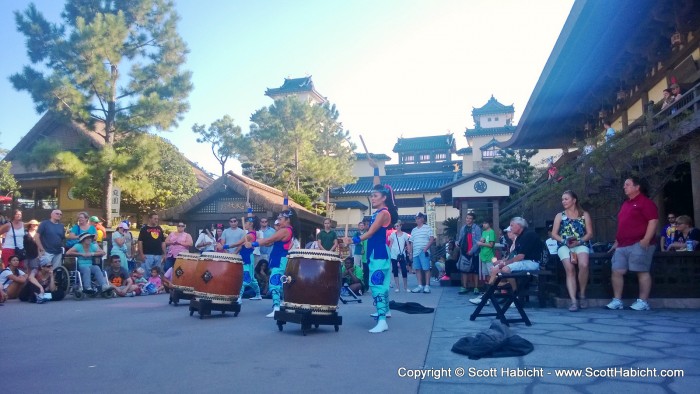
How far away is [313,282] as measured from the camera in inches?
227

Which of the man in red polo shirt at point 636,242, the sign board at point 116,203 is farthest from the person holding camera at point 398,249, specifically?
the sign board at point 116,203

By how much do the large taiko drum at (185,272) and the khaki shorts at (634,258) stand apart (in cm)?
576

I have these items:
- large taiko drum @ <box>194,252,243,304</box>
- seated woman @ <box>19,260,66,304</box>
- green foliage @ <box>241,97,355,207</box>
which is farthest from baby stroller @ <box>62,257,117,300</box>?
green foliage @ <box>241,97,355,207</box>

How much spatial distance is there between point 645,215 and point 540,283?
1675 millimetres

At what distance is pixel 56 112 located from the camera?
18.5 m

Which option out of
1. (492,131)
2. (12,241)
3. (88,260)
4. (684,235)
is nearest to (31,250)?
(12,241)

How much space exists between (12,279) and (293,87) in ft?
147

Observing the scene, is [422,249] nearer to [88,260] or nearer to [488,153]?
[88,260]

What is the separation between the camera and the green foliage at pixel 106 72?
18.1 m

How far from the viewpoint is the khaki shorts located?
22.2 feet

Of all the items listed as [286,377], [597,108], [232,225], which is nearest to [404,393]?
[286,377]

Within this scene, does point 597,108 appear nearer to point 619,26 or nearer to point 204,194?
point 619,26

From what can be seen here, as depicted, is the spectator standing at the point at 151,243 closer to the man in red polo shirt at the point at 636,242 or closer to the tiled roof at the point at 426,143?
the man in red polo shirt at the point at 636,242

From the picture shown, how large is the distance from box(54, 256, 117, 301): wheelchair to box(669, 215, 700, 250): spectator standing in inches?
413
